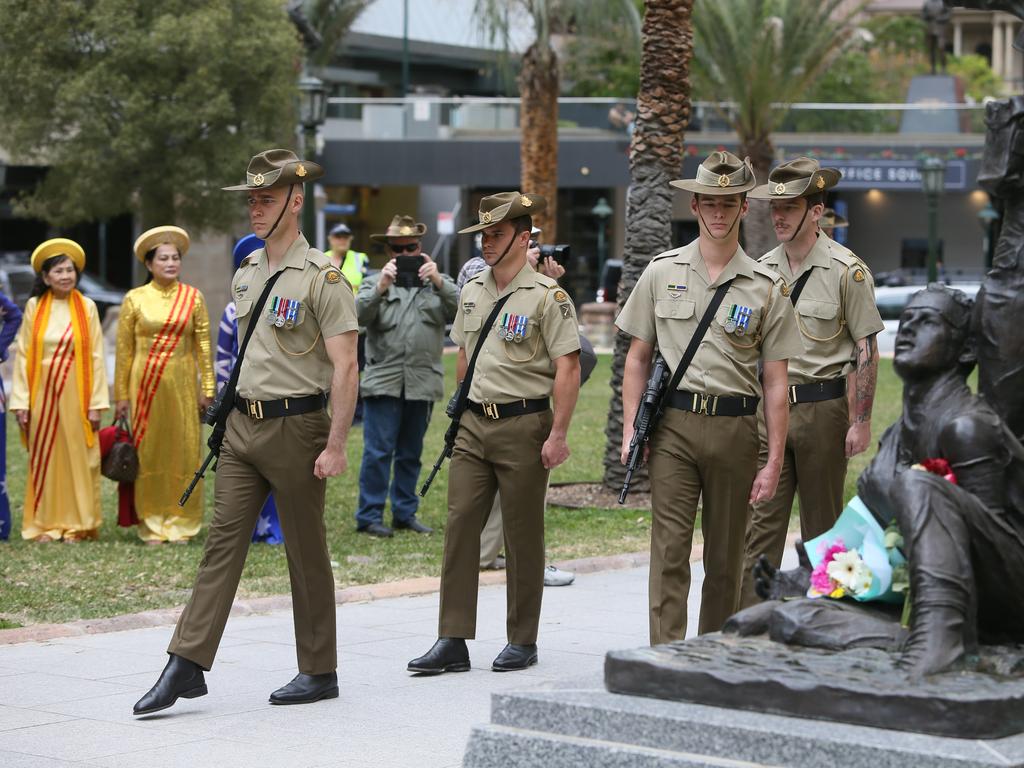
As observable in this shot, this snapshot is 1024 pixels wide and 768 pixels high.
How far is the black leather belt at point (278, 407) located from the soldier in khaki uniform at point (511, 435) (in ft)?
2.93

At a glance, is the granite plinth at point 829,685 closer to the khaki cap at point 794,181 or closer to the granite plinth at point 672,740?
the granite plinth at point 672,740

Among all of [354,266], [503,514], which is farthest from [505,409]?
[354,266]

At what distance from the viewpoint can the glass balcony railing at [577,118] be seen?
3959cm

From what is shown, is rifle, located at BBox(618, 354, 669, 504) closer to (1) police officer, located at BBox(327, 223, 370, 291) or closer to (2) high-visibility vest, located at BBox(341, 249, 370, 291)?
(2) high-visibility vest, located at BBox(341, 249, 370, 291)

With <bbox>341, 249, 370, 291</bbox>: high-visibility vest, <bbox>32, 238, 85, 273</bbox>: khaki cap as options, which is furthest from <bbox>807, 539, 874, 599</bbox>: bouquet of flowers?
<bbox>341, 249, 370, 291</bbox>: high-visibility vest

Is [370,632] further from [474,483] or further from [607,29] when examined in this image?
[607,29]

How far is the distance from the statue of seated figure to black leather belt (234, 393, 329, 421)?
2.26 m

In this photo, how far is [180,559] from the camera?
1091cm

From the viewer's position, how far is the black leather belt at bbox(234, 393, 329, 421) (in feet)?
23.4

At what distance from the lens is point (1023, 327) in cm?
558

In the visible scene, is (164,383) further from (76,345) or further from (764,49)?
(764,49)

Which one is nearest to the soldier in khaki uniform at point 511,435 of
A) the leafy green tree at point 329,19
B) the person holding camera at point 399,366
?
the person holding camera at point 399,366

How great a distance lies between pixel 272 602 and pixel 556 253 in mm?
2414

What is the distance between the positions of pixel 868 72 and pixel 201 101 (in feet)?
101
